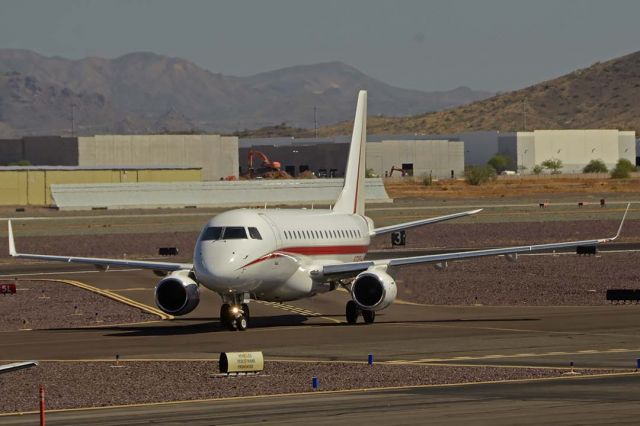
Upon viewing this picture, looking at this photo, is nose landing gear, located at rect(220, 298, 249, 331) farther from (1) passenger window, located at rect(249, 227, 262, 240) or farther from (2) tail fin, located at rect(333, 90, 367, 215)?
(2) tail fin, located at rect(333, 90, 367, 215)

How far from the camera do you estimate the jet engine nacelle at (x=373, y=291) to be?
159 feet

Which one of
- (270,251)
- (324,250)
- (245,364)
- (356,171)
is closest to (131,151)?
(356,171)

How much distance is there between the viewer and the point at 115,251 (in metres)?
93.4

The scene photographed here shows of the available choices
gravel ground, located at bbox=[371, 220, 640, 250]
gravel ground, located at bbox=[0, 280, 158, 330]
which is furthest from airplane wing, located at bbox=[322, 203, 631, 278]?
gravel ground, located at bbox=[371, 220, 640, 250]

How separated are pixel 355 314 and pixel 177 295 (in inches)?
250

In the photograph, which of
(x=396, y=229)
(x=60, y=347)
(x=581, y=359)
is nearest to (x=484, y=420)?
(x=581, y=359)

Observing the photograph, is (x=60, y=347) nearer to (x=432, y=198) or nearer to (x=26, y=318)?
(x=26, y=318)

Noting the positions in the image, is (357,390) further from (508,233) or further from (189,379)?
(508,233)

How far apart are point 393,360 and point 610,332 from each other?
958cm

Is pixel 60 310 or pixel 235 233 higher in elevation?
pixel 235 233

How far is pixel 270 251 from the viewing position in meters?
47.8

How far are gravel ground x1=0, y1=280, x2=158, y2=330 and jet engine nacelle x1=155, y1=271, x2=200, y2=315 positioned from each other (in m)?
4.52

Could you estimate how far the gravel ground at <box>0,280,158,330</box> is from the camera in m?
52.4

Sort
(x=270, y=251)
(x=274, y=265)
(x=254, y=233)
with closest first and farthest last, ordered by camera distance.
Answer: (x=254, y=233) → (x=270, y=251) → (x=274, y=265)
